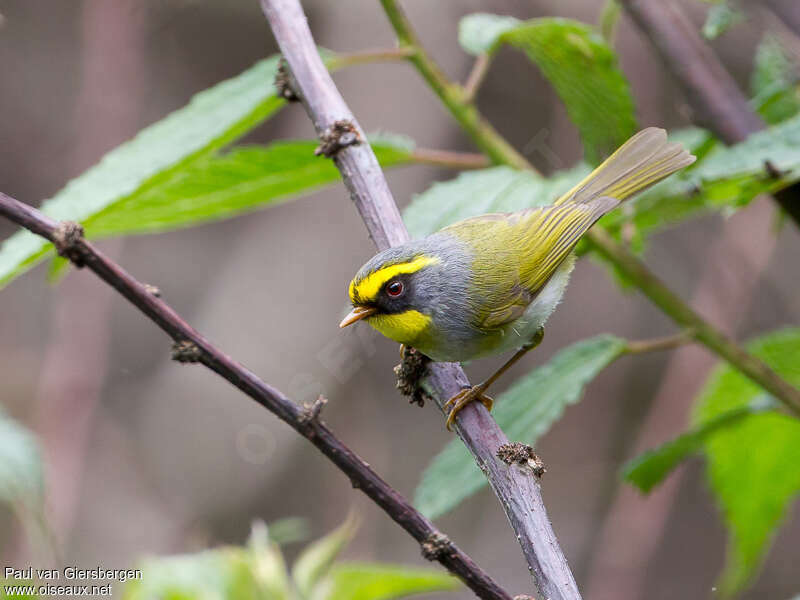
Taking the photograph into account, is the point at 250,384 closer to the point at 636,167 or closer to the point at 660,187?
the point at 660,187

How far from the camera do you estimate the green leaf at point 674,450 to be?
2.74 m

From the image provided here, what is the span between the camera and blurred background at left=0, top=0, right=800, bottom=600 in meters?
7.41

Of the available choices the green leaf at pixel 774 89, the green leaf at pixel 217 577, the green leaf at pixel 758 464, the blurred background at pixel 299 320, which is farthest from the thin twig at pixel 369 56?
the blurred background at pixel 299 320

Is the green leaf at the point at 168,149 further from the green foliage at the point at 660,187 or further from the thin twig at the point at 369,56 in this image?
the green foliage at the point at 660,187

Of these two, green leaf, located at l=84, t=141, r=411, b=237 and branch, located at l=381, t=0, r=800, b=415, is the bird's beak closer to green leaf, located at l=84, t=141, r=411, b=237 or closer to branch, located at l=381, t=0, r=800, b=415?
green leaf, located at l=84, t=141, r=411, b=237

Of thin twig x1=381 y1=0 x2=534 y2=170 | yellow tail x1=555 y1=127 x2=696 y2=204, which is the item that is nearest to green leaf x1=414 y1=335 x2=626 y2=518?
yellow tail x1=555 y1=127 x2=696 y2=204

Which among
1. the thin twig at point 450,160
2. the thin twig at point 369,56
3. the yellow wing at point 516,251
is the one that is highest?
the thin twig at point 369,56

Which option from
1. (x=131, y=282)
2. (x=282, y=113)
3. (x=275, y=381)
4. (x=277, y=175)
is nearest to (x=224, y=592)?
(x=131, y=282)

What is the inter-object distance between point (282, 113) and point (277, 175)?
5629 millimetres

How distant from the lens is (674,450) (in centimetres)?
277

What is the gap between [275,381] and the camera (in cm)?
747

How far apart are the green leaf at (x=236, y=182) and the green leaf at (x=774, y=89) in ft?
4.25

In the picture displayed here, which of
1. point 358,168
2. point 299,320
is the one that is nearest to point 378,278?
point 358,168

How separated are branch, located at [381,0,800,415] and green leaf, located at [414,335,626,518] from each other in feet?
0.69
